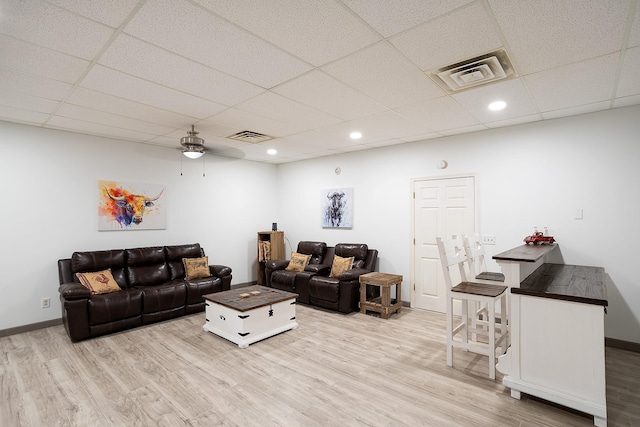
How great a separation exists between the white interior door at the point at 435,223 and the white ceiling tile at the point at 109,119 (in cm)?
372

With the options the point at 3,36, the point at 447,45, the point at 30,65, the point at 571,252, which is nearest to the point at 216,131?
the point at 30,65

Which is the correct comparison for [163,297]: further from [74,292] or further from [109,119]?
[109,119]

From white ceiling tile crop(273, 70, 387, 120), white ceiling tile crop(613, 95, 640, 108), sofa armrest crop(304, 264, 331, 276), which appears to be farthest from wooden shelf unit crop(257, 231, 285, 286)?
white ceiling tile crop(613, 95, 640, 108)

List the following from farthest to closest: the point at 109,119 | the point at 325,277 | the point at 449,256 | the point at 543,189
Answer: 1. the point at 325,277
2. the point at 543,189
3. the point at 109,119
4. the point at 449,256

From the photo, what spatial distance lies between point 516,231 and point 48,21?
15.8 ft

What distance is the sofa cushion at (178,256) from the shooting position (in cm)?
499

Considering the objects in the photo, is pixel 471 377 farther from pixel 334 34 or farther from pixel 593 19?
pixel 334 34

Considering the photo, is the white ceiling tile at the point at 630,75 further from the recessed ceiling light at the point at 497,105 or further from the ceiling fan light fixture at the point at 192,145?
the ceiling fan light fixture at the point at 192,145

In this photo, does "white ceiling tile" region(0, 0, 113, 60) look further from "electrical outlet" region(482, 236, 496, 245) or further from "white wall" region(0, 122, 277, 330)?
"electrical outlet" region(482, 236, 496, 245)

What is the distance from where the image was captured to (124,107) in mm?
3326

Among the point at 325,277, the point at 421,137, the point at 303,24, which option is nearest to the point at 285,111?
the point at 303,24

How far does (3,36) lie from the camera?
2002 mm

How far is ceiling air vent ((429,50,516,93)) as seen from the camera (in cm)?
238

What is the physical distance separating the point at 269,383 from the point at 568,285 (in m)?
2.61
